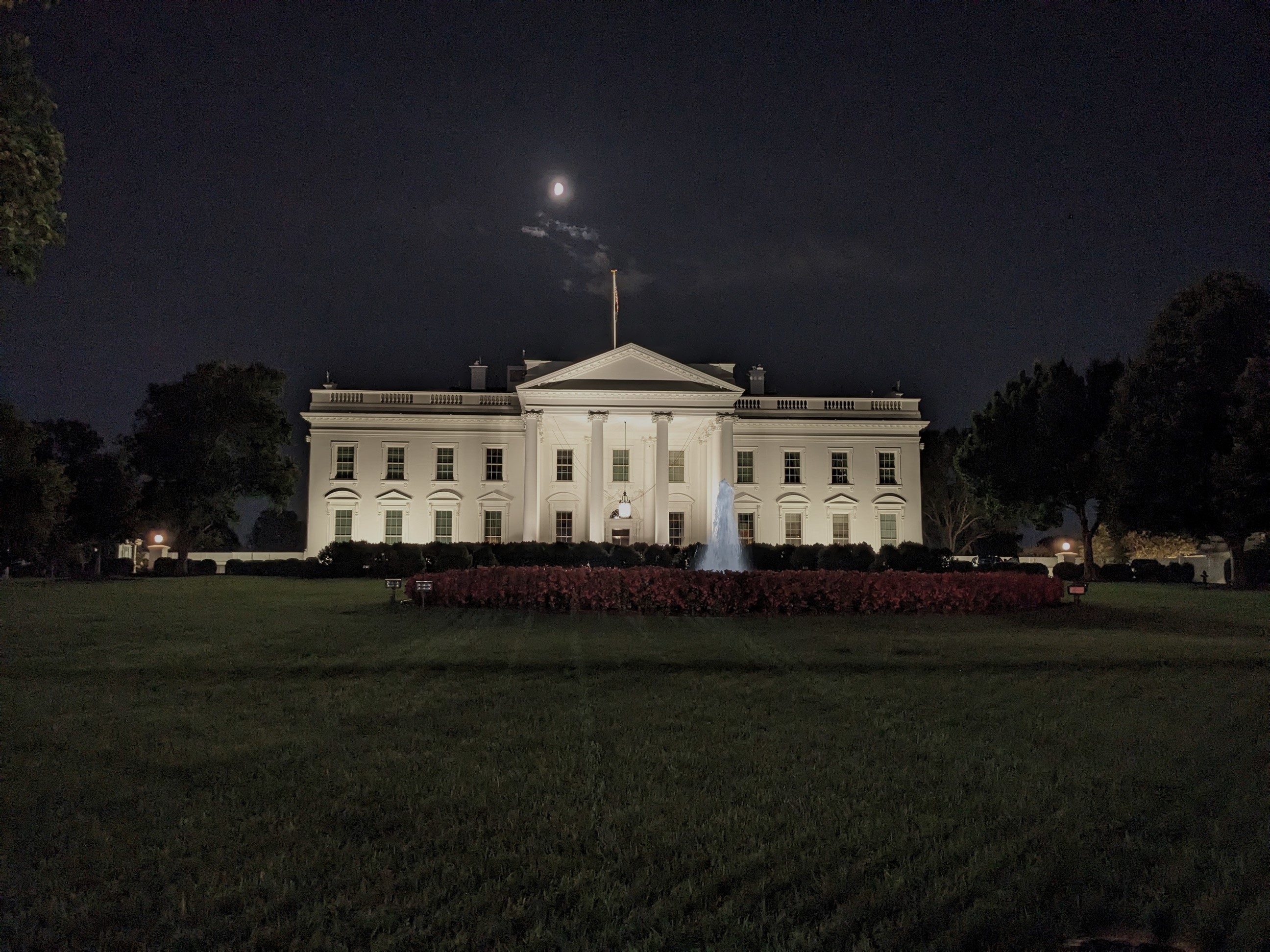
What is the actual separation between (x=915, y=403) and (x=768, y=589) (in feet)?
112

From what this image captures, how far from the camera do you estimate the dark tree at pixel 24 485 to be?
31297 millimetres

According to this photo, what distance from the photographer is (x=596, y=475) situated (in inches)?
1633

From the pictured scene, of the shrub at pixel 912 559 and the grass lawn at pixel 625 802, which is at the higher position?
the shrub at pixel 912 559

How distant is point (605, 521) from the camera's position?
46.1 metres

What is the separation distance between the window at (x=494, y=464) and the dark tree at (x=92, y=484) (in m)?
17.0

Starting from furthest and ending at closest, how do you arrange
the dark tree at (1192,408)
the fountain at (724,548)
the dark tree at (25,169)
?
the dark tree at (1192,408), the fountain at (724,548), the dark tree at (25,169)

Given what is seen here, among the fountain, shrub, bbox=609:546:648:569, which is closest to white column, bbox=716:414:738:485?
shrub, bbox=609:546:648:569

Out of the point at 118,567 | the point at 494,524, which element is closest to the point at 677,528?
the point at 494,524

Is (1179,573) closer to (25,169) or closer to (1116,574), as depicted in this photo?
(1116,574)

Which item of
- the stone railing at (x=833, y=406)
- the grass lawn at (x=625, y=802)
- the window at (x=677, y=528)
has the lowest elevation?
the grass lawn at (x=625, y=802)

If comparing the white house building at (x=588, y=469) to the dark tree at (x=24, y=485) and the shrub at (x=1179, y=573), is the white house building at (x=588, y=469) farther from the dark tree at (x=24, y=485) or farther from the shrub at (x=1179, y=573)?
the dark tree at (x=24, y=485)

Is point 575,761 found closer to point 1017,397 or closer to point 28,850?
point 28,850

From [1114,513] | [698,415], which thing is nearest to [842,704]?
[1114,513]

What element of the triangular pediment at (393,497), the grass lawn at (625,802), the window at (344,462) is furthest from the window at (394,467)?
the grass lawn at (625,802)
